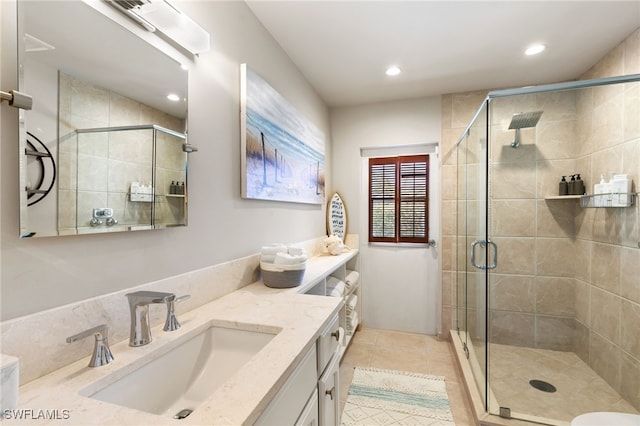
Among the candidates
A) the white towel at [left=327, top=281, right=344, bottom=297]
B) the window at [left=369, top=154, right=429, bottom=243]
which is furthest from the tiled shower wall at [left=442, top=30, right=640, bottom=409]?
the white towel at [left=327, top=281, right=344, bottom=297]

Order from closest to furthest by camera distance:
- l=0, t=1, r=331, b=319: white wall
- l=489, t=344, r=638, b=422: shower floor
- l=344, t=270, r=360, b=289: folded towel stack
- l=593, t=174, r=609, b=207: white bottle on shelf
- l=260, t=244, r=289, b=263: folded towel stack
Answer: l=0, t=1, r=331, b=319: white wall < l=260, t=244, r=289, b=263: folded towel stack < l=489, t=344, r=638, b=422: shower floor < l=593, t=174, r=609, b=207: white bottle on shelf < l=344, t=270, r=360, b=289: folded towel stack

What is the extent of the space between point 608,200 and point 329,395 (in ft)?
7.58

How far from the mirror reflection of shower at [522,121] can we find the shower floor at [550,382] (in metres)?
1.67

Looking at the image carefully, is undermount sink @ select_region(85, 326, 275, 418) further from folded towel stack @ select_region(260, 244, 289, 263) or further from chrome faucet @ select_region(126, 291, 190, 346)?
folded towel stack @ select_region(260, 244, 289, 263)

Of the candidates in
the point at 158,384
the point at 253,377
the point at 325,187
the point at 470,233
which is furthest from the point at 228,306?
the point at 470,233

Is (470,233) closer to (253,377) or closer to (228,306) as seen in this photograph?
(228,306)

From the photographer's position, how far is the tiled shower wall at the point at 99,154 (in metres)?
0.77

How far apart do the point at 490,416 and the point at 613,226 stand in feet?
5.11

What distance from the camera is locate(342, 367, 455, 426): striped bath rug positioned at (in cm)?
181

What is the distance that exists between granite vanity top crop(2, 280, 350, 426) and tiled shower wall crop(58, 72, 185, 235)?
36 cm

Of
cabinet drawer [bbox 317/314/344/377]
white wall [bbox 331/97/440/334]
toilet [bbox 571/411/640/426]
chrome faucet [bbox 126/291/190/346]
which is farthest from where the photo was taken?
white wall [bbox 331/97/440/334]

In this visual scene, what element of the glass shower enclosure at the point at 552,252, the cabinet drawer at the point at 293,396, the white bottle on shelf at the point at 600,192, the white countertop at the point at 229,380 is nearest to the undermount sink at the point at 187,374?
the white countertop at the point at 229,380

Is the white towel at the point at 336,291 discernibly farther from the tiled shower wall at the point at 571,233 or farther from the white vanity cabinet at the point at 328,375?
the tiled shower wall at the point at 571,233

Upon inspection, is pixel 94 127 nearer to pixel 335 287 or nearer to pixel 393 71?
pixel 335 287
